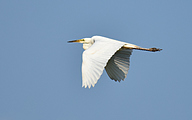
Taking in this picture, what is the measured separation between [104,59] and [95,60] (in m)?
0.21

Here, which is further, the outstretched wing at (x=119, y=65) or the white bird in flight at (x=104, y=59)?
the outstretched wing at (x=119, y=65)

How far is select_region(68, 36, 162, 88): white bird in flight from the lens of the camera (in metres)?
7.73

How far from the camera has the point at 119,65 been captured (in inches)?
423

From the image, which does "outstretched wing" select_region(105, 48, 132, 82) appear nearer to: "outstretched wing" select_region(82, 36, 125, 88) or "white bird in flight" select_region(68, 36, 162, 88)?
"white bird in flight" select_region(68, 36, 162, 88)

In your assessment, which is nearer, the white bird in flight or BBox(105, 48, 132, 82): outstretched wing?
the white bird in flight

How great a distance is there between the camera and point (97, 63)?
7953 mm

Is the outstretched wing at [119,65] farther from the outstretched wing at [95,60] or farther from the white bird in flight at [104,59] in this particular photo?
the outstretched wing at [95,60]

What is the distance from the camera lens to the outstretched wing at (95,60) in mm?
7648


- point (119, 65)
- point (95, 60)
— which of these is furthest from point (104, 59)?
point (119, 65)

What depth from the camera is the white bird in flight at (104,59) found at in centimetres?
773

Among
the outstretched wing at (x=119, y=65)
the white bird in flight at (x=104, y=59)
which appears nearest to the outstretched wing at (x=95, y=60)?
the white bird in flight at (x=104, y=59)

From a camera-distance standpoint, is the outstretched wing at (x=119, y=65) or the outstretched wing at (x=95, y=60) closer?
the outstretched wing at (x=95, y=60)

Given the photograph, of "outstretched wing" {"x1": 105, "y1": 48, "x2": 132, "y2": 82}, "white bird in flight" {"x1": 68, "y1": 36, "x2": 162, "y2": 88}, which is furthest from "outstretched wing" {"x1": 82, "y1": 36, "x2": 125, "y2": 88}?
"outstretched wing" {"x1": 105, "y1": 48, "x2": 132, "y2": 82}

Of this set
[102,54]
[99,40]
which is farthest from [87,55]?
→ [99,40]
